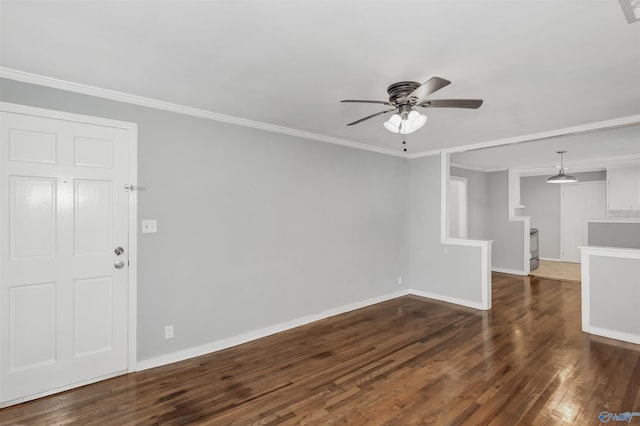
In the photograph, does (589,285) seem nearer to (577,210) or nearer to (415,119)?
(415,119)

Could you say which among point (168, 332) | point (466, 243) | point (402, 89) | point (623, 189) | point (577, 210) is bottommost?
point (168, 332)

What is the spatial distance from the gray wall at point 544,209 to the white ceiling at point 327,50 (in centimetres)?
610

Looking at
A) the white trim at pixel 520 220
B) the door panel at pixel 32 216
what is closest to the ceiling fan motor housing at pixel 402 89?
the door panel at pixel 32 216

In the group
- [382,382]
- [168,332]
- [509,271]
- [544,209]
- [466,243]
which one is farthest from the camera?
[544,209]

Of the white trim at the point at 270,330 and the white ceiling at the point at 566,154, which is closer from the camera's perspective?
the white trim at the point at 270,330

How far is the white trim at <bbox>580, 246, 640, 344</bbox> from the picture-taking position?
3568 millimetres

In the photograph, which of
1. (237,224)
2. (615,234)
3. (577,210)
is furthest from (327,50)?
(577,210)

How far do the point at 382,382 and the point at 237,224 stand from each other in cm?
213

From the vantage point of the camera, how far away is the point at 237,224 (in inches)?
140

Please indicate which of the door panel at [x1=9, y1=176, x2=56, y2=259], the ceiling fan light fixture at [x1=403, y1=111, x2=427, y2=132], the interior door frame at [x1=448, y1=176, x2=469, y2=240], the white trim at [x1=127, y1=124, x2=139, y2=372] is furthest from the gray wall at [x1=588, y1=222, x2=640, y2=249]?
the door panel at [x1=9, y1=176, x2=56, y2=259]

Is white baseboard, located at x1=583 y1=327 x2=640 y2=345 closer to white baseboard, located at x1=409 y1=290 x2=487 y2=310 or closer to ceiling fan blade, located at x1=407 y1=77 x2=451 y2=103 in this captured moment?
white baseboard, located at x1=409 y1=290 x2=487 y2=310

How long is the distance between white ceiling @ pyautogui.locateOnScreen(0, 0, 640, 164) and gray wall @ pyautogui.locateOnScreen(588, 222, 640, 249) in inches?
166

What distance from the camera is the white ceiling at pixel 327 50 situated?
5.49 ft

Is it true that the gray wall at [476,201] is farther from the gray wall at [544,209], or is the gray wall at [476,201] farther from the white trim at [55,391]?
the white trim at [55,391]
